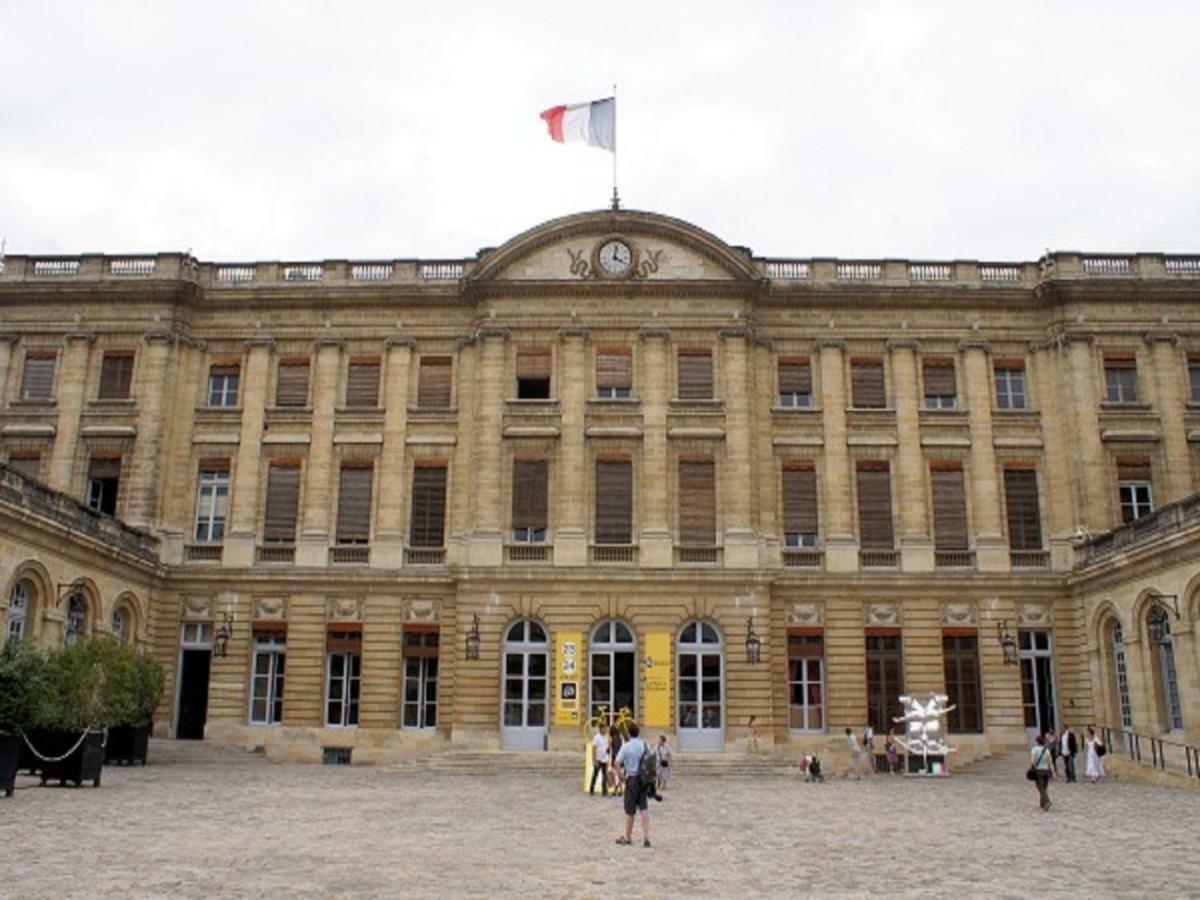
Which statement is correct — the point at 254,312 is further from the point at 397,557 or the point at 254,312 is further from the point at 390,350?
the point at 397,557

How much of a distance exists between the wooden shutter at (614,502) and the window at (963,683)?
28.8 feet

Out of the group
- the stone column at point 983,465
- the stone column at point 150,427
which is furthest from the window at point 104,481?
the stone column at point 983,465

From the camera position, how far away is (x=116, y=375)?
31.0 meters

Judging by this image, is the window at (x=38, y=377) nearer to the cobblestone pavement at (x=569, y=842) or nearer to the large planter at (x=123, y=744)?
the large planter at (x=123, y=744)

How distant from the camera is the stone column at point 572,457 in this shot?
28.8 m

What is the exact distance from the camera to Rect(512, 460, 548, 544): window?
29281 mm

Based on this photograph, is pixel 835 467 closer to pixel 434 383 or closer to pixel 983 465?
pixel 983 465

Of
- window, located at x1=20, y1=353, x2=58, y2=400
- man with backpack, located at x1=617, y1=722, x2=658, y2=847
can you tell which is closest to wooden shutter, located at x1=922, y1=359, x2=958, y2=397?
man with backpack, located at x1=617, y1=722, x2=658, y2=847

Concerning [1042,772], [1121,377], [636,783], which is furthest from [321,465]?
[1121,377]

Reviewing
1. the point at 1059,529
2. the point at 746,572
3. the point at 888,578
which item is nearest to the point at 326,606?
the point at 746,572

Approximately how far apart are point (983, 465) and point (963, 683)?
5.81 m

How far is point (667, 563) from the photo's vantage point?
28.5 metres

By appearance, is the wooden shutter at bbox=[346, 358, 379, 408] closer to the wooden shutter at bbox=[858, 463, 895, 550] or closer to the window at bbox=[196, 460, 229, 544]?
the window at bbox=[196, 460, 229, 544]

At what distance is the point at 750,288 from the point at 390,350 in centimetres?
1014
